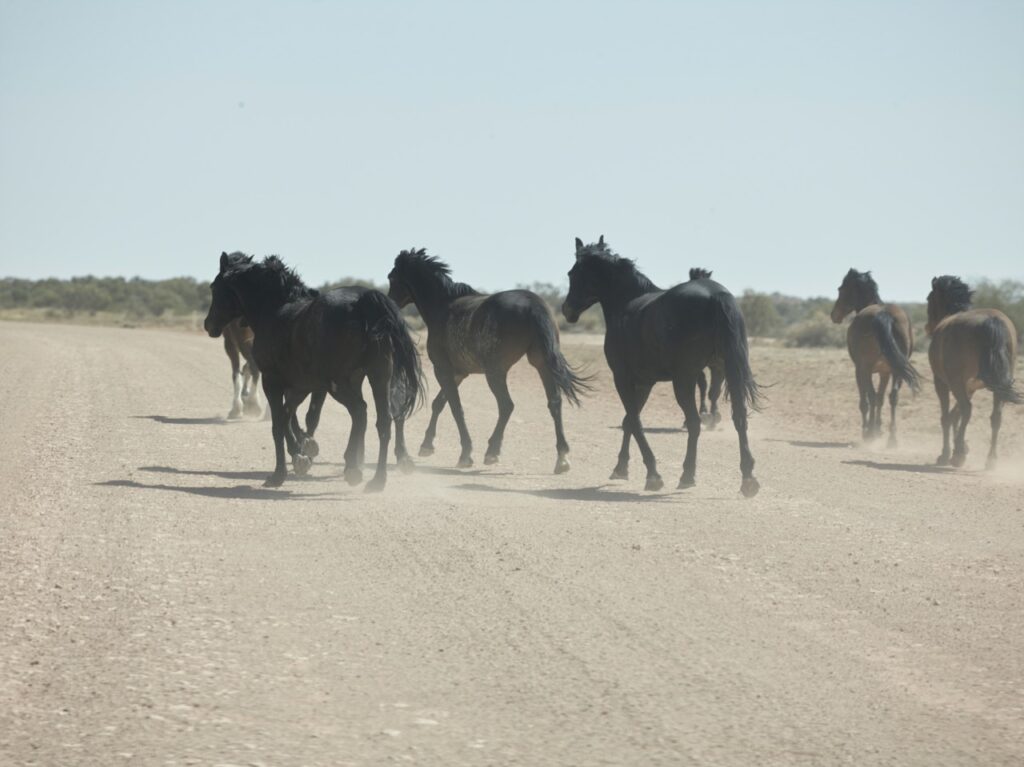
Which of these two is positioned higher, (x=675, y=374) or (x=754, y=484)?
(x=675, y=374)

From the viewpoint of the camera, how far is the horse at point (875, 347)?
19.1m

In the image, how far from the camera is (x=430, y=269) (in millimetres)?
15836

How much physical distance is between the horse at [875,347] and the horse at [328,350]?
8.54m

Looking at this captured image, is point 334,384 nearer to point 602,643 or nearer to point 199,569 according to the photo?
point 199,569

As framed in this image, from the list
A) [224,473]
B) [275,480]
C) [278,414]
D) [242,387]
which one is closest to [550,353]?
[278,414]

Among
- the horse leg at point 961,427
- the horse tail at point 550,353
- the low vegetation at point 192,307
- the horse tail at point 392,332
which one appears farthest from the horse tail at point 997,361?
the low vegetation at point 192,307

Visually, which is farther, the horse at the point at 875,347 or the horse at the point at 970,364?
the horse at the point at 875,347

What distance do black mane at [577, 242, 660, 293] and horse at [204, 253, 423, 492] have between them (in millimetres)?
2738

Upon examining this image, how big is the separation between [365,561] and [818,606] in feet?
9.76

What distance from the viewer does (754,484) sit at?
1216 cm

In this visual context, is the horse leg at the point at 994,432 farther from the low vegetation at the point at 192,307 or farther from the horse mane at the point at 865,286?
the low vegetation at the point at 192,307

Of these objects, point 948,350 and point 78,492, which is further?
point 948,350

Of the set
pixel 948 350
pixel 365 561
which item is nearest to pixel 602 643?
pixel 365 561

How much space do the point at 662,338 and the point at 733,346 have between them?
90 cm
